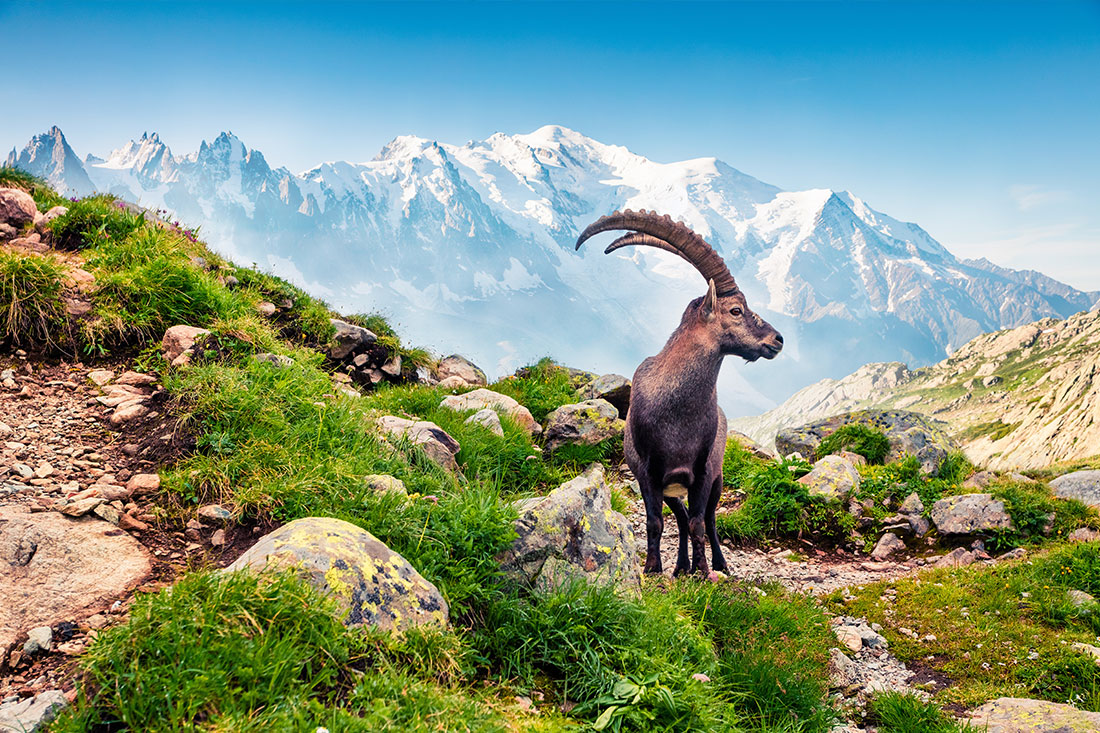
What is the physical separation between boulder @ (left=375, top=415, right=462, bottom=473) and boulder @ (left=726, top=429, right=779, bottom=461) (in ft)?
27.2

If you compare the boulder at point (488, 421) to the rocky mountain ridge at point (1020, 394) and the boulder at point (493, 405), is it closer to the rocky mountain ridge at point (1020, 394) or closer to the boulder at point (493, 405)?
the boulder at point (493, 405)

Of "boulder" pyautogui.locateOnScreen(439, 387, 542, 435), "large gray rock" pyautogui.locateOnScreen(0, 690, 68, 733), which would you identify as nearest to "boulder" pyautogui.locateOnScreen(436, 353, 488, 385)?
"boulder" pyautogui.locateOnScreen(439, 387, 542, 435)

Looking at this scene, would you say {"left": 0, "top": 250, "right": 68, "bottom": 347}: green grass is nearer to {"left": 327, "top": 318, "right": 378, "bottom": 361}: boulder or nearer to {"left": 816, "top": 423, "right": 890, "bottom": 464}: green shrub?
{"left": 327, "top": 318, "right": 378, "bottom": 361}: boulder

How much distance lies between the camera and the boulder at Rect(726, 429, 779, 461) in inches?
535

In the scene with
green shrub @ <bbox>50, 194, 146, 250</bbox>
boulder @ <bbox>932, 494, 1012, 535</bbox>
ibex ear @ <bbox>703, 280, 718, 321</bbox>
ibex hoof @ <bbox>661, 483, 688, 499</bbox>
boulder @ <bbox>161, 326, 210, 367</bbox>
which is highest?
green shrub @ <bbox>50, 194, 146, 250</bbox>

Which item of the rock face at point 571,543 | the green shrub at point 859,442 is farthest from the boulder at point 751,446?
the rock face at point 571,543

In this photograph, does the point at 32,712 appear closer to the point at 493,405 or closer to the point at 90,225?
the point at 493,405

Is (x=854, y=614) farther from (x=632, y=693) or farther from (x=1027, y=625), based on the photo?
(x=632, y=693)

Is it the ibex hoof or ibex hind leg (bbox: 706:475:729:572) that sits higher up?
the ibex hoof

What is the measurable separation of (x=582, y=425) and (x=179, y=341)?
24.3ft

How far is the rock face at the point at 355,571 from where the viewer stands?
329 cm

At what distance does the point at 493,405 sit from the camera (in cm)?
1082

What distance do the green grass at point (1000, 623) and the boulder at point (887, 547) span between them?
1.27 metres

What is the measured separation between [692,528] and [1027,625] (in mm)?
3509
